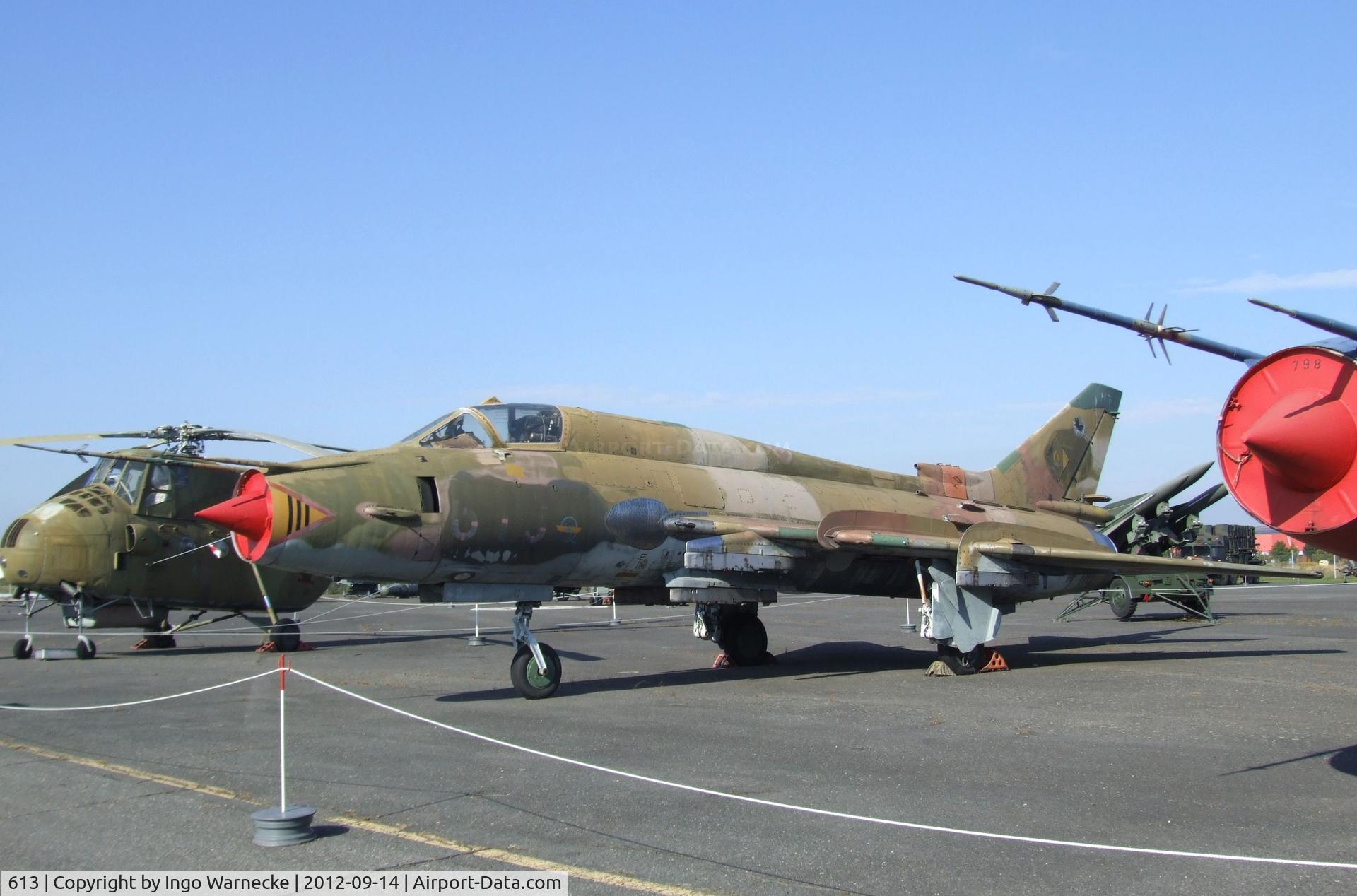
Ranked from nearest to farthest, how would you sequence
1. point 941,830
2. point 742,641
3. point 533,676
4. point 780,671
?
1. point 941,830
2. point 533,676
3. point 780,671
4. point 742,641

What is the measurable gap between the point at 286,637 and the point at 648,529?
10.5 meters

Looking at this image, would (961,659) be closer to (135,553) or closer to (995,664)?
(995,664)

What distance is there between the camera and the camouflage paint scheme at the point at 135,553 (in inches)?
759

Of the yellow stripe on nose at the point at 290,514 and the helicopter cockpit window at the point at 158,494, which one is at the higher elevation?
the helicopter cockpit window at the point at 158,494

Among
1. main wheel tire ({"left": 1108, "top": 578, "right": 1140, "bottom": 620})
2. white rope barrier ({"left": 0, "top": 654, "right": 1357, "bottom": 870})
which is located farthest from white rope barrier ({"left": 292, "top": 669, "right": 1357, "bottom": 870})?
main wheel tire ({"left": 1108, "top": 578, "right": 1140, "bottom": 620})

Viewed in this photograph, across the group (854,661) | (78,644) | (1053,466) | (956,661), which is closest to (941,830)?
(956,661)

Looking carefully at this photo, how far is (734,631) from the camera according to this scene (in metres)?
17.1

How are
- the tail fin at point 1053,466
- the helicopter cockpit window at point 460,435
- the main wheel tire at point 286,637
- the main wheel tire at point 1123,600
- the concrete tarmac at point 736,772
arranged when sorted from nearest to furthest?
the concrete tarmac at point 736,772, the helicopter cockpit window at point 460,435, the tail fin at point 1053,466, the main wheel tire at point 286,637, the main wheel tire at point 1123,600

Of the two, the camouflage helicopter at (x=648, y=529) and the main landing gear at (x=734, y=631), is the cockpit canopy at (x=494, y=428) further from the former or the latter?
the main landing gear at (x=734, y=631)

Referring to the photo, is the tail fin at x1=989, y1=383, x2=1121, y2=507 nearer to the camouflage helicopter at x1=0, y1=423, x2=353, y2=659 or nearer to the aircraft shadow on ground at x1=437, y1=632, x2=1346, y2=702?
the aircraft shadow on ground at x1=437, y1=632, x2=1346, y2=702

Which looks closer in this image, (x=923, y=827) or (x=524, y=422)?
(x=923, y=827)

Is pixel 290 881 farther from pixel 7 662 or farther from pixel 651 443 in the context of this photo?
pixel 7 662

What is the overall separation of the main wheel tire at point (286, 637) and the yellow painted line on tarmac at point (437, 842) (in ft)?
39.6

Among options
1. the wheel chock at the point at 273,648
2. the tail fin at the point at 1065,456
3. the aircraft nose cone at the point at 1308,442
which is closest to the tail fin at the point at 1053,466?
the tail fin at the point at 1065,456
